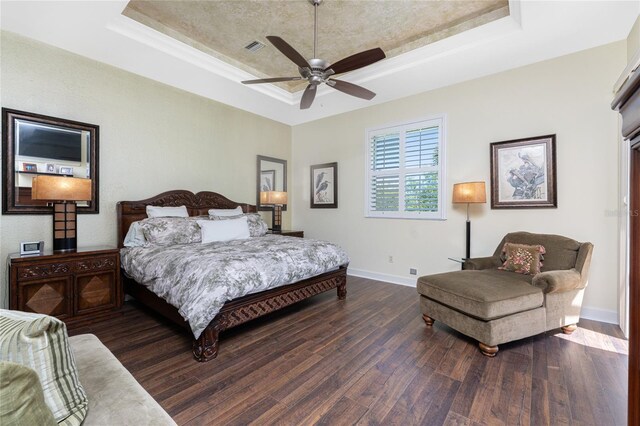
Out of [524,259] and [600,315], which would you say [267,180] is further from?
[600,315]

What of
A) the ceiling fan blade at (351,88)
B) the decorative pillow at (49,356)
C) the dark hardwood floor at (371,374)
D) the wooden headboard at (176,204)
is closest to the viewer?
the decorative pillow at (49,356)

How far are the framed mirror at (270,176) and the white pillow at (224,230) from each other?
1.49 meters

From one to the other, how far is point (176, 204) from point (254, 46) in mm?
2451

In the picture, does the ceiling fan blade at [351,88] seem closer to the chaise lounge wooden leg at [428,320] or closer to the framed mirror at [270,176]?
the chaise lounge wooden leg at [428,320]

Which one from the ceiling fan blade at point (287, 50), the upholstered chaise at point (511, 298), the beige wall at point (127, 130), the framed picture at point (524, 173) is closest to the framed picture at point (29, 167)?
the beige wall at point (127, 130)

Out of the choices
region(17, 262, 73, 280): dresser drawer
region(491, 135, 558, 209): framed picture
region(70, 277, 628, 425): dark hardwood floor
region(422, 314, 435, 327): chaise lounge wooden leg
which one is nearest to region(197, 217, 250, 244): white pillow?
region(70, 277, 628, 425): dark hardwood floor

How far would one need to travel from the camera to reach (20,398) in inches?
23.3

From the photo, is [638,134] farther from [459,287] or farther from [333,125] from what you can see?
[333,125]

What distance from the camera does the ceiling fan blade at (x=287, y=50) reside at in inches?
96.1

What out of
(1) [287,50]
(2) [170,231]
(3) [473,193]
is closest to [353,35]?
(1) [287,50]

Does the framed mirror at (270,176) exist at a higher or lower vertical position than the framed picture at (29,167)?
higher

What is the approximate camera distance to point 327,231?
5.51 meters

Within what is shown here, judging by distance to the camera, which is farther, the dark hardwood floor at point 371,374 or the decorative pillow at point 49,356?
the dark hardwood floor at point 371,374

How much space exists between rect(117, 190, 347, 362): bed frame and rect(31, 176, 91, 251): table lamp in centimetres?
57
